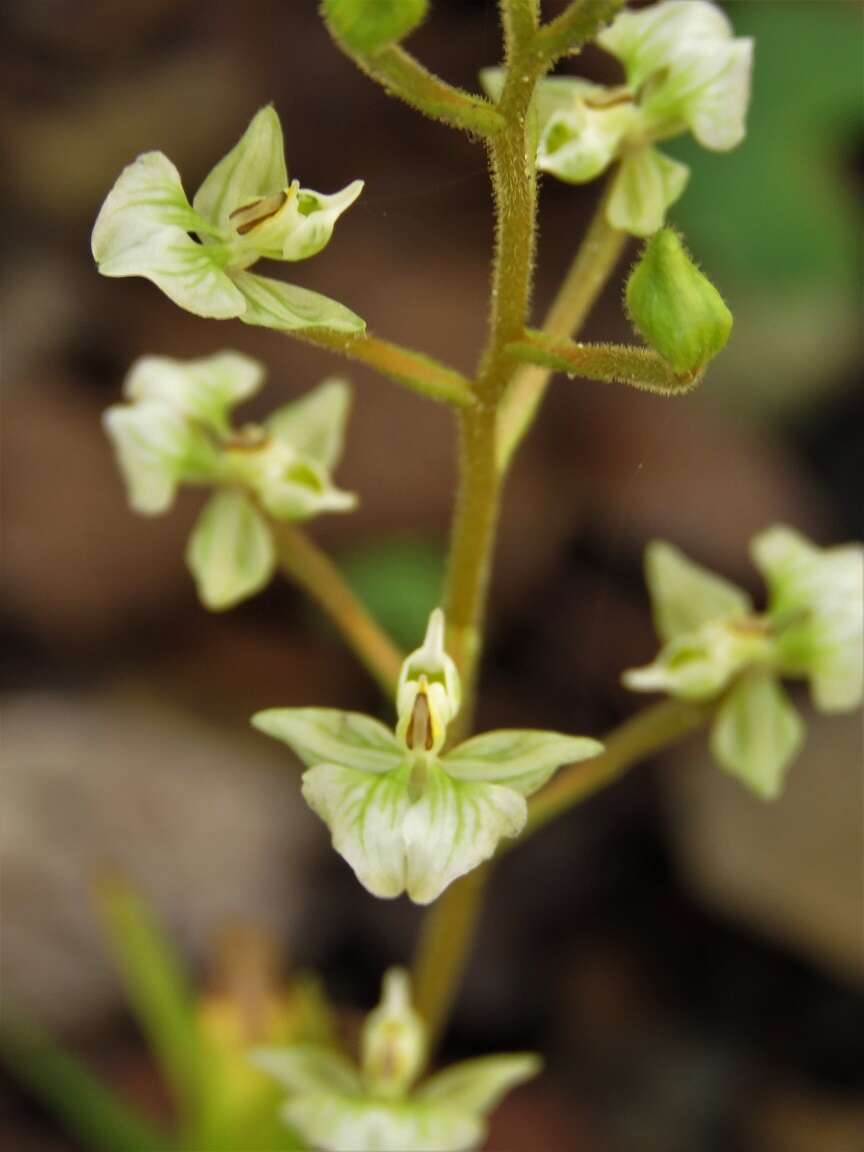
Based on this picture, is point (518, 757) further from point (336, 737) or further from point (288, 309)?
point (288, 309)

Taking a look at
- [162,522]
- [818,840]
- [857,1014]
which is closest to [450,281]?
[162,522]

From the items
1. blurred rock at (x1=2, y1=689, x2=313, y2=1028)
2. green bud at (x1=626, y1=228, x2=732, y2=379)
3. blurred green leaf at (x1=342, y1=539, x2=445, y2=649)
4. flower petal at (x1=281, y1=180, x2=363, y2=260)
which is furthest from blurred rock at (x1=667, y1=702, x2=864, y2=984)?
flower petal at (x1=281, y1=180, x2=363, y2=260)

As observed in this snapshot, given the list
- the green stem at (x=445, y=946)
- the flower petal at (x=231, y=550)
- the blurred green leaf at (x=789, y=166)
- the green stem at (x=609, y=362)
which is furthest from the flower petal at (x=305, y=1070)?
the blurred green leaf at (x=789, y=166)

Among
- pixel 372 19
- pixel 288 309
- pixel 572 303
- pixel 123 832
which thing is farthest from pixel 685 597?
pixel 123 832

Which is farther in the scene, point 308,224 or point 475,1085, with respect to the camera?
point 475,1085

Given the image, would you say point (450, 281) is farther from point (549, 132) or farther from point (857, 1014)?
point (549, 132)

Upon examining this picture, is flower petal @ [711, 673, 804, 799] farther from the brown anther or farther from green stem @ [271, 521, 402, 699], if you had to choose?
the brown anther
